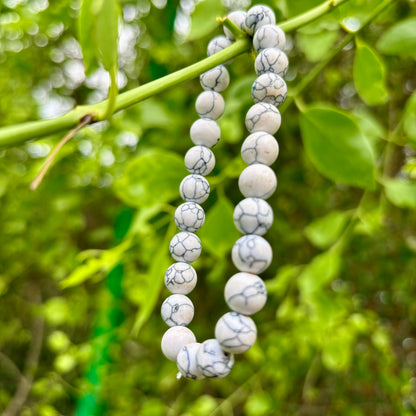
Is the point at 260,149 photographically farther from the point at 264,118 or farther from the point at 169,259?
the point at 169,259

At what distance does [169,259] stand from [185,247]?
351mm

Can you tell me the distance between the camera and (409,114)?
452 millimetres

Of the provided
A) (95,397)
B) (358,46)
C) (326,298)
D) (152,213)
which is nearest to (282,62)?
(358,46)

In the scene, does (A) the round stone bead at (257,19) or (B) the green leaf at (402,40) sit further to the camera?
(B) the green leaf at (402,40)

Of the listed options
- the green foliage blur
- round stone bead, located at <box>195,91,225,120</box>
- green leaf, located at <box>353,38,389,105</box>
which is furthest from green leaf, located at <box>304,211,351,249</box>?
round stone bead, located at <box>195,91,225,120</box>

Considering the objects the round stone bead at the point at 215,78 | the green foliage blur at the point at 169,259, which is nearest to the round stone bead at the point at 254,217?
the round stone bead at the point at 215,78

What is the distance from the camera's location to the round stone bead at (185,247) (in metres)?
0.26

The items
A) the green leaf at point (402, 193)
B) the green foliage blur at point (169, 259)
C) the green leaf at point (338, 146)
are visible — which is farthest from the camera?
the green foliage blur at point (169, 259)

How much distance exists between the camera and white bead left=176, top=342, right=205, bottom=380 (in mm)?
228

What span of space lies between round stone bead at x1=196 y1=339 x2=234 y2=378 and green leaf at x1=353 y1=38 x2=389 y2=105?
11.5 inches

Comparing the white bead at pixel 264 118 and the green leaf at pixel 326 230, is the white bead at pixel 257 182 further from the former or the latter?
the green leaf at pixel 326 230

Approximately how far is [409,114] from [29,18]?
1.85ft

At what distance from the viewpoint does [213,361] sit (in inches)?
8.7

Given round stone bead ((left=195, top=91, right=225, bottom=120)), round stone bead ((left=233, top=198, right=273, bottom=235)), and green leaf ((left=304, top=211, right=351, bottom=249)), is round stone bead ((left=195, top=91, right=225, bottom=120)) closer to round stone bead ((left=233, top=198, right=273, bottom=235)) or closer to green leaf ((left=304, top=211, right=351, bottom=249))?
round stone bead ((left=233, top=198, right=273, bottom=235))
